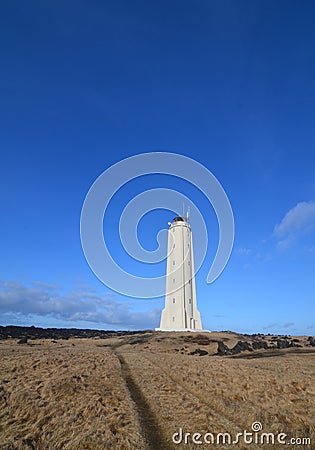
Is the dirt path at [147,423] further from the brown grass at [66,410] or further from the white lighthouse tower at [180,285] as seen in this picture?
the white lighthouse tower at [180,285]

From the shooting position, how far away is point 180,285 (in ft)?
202

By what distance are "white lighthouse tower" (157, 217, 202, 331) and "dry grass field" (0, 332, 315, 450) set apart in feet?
126

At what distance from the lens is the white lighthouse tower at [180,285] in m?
60.4

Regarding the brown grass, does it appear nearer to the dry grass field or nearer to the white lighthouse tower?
the dry grass field

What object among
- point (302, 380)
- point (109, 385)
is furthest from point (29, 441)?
point (302, 380)

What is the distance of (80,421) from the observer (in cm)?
1155

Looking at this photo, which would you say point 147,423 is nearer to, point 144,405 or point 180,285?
point 144,405

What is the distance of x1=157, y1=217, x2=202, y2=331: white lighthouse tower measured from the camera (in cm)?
6038

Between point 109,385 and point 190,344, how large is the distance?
1197 inches

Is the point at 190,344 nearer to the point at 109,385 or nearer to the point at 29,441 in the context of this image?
the point at 109,385

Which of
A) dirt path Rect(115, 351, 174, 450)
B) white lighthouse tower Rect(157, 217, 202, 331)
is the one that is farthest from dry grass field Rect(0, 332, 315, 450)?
white lighthouse tower Rect(157, 217, 202, 331)

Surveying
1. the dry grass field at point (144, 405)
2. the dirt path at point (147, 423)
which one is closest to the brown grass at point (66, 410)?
the dry grass field at point (144, 405)

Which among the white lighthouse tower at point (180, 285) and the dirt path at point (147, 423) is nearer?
the dirt path at point (147, 423)

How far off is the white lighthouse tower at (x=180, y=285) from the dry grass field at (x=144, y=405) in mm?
38284
